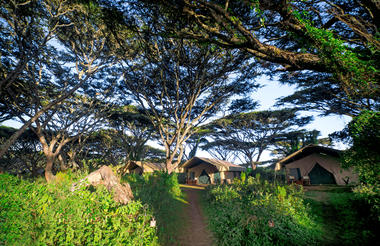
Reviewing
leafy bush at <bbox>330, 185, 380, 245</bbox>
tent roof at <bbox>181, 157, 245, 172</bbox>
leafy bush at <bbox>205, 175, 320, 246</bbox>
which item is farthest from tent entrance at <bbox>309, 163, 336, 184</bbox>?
leafy bush at <bbox>205, 175, 320, 246</bbox>

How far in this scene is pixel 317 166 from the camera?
18047 mm

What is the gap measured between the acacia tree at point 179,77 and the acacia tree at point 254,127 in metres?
5.06

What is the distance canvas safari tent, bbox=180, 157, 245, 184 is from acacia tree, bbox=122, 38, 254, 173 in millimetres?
11816

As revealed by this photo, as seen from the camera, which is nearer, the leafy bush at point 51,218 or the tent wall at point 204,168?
the leafy bush at point 51,218

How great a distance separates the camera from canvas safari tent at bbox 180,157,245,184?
26.3 m

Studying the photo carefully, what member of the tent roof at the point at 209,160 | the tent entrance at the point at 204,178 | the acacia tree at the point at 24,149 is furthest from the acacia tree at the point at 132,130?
the acacia tree at the point at 24,149

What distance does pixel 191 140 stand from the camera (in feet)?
107

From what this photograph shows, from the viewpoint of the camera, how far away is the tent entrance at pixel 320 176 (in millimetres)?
17067

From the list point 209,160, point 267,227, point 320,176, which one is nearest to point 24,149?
point 209,160

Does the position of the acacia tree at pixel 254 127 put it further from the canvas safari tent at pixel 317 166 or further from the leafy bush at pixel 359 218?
the leafy bush at pixel 359 218

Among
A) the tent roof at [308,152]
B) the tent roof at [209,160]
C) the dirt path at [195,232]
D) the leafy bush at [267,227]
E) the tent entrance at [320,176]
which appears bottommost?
the dirt path at [195,232]

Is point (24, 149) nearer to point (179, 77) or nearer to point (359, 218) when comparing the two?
point (179, 77)

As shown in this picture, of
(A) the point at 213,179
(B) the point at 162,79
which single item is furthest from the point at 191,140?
(B) the point at 162,79

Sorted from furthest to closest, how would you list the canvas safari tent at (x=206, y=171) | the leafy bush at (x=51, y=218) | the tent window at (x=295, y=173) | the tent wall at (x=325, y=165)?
the canvas safari tent at (x=206, y=171), the tent window at (x=295, y=173), the tent wall at (x=325, y=165), the leafy bush at (x=51, y=218)
